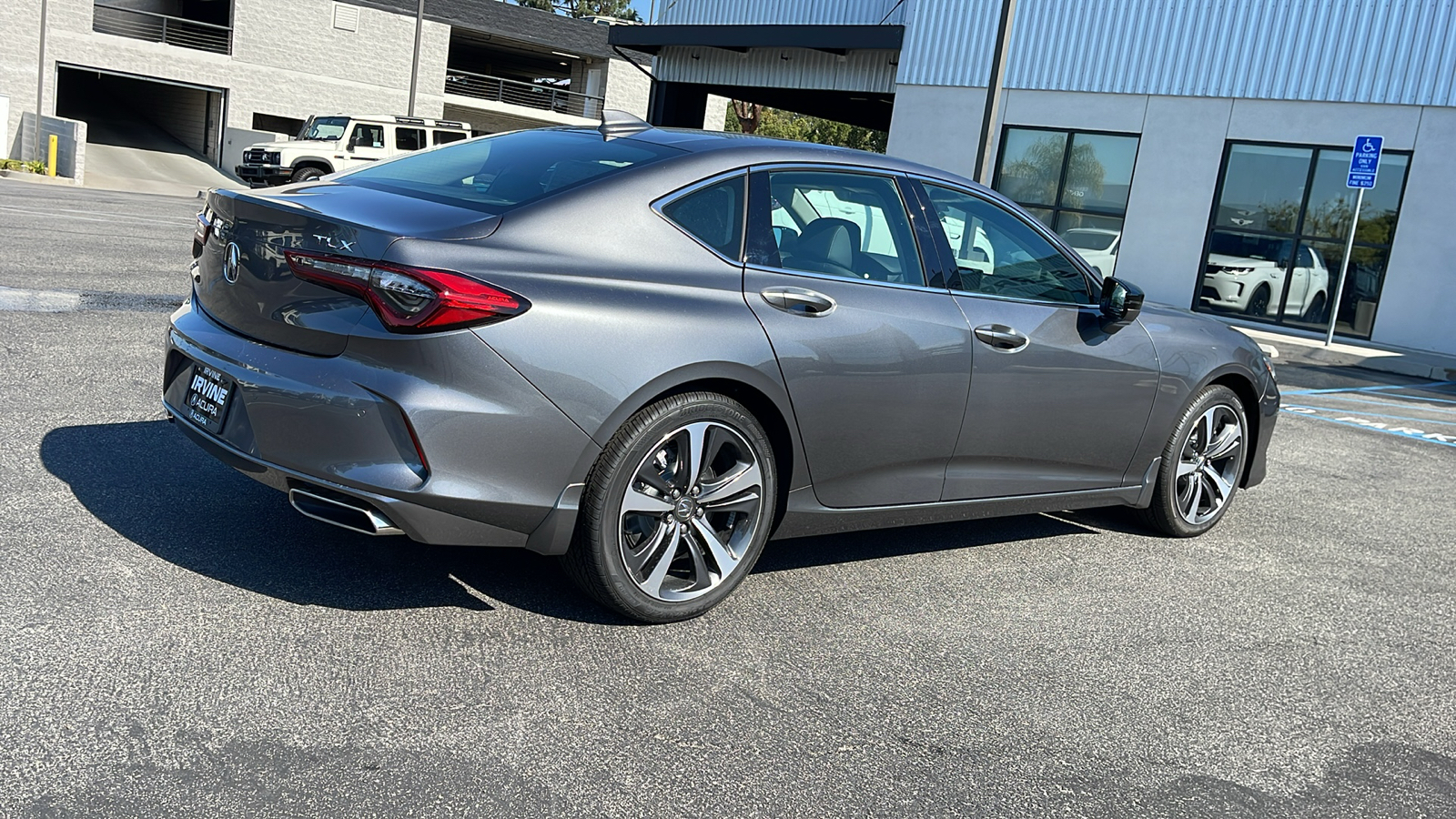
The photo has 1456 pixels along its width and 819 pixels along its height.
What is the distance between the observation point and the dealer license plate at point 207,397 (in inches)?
142

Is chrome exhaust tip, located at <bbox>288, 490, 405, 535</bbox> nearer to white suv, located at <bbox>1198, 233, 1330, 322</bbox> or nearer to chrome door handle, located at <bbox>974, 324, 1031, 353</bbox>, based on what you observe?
chrome door handle, located at <bbox>974, 324, 1031, 353</bbox>

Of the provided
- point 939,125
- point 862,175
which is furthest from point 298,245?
point 939,125

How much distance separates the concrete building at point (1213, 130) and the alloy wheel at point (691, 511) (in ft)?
44.7

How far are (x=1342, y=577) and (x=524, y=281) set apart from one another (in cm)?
401

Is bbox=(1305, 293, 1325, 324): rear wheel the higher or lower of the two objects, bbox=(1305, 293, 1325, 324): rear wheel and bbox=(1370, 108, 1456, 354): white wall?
the lower

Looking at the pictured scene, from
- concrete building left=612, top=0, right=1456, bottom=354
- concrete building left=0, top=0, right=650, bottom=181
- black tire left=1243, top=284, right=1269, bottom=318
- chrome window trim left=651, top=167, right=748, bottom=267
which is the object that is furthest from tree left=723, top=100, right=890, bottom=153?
chrome window trim left=651, top=167, right=748, bottom=267

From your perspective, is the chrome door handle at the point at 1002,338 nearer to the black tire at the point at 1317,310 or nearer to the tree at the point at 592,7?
the black tire at the point at 1317,310

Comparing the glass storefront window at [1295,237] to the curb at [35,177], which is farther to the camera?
the curb at [35,177]

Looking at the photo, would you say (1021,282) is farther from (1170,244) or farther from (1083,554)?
(1170,244)

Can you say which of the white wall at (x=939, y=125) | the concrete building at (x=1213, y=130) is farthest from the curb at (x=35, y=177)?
the white wall at (x=939, y=125)

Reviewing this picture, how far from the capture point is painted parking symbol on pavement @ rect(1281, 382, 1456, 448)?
1008 cm

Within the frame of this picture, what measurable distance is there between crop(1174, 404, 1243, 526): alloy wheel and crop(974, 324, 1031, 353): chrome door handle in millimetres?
1430

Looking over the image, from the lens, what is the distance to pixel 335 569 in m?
4.02

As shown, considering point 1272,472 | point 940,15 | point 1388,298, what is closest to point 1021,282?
point 1272,472
